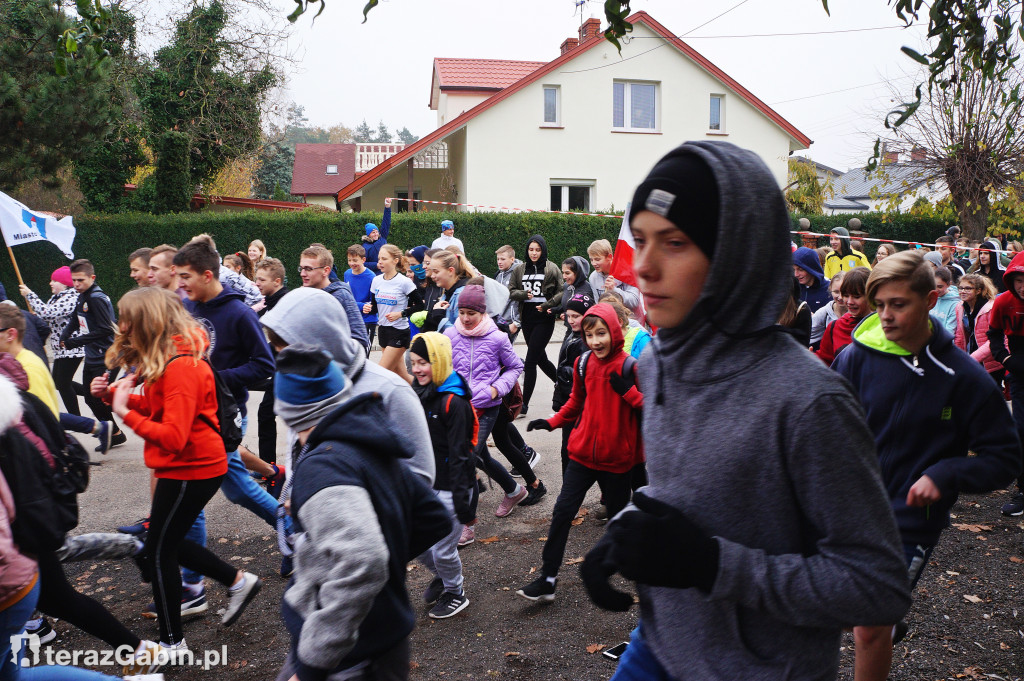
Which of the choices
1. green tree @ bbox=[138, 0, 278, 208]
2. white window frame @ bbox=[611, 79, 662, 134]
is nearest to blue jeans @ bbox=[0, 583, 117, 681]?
green tree @ bbox=[138, 0, 278, 208]

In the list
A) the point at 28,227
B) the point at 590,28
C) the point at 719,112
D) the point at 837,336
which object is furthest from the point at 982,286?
the point at 590,28

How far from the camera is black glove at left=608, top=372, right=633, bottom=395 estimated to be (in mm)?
4621

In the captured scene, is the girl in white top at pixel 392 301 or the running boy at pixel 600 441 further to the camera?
the girl in white top at pixel 392 301

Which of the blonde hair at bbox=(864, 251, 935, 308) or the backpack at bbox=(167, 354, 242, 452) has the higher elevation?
the blonde hair at bbox=(864, 251, 935, 308)

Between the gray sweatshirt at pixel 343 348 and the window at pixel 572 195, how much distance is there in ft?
77.5

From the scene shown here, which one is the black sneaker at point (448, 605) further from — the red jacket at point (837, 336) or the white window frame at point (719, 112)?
the white window frame at point (719, 112)

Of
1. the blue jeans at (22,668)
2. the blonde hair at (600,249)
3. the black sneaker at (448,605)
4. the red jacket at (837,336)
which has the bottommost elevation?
the black sneaker at (448,605)

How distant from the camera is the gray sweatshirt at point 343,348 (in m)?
2.81

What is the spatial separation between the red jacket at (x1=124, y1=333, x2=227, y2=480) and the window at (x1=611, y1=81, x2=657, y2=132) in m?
24.2

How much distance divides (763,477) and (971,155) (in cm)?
2420

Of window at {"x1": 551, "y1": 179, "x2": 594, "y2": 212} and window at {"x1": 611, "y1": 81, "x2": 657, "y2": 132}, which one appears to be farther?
window at {"x1": 611, "y1": 81, "x2": 657, "y2": 132}

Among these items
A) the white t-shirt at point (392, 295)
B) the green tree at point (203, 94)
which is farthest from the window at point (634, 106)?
the white t-shirt at point (392, 295)

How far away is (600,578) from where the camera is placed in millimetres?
1660

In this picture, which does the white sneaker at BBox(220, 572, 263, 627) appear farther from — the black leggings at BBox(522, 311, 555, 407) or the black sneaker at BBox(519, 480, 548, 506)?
the black leggings at BBox(522, 311, 555, 407)
